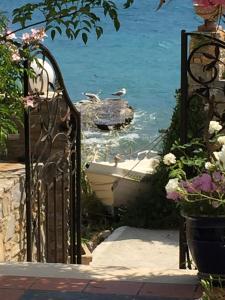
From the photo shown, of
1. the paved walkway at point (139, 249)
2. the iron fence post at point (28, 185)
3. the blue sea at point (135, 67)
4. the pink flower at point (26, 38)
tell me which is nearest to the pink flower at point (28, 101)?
the iron fence post at point (28, 185)

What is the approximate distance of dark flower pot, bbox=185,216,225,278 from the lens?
303cm

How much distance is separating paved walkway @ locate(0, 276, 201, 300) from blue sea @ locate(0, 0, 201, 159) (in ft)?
20.1

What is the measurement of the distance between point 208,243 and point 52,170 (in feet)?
7.01

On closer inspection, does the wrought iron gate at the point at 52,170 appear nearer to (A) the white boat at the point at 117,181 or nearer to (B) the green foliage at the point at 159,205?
(B) the green foliage at the point at 159,205

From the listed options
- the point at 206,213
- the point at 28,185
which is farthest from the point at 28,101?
the point at 206,213

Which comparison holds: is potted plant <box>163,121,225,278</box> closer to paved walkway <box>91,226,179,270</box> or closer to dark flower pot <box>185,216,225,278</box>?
dark flower pot <box>185,216,225,278</box>

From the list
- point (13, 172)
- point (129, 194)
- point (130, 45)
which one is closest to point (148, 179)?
point (129, 194)

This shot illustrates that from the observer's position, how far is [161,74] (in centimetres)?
A: 2616

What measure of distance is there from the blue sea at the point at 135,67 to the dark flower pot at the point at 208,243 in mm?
6295

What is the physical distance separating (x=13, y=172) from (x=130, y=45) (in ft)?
99.6

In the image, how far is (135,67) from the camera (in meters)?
28.6

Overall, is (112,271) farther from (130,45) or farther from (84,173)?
(130,45)

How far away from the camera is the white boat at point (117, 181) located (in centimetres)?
844

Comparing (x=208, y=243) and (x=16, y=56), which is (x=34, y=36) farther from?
(x=208, y=243)
